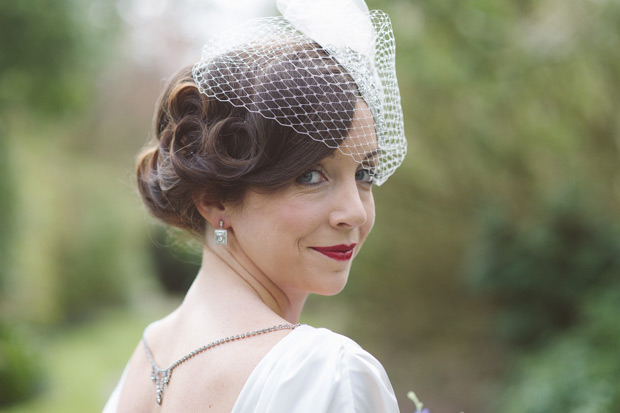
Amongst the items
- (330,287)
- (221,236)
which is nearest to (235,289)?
(221,236)

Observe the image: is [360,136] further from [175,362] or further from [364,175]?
[175,362]

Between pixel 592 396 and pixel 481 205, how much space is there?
151 inches

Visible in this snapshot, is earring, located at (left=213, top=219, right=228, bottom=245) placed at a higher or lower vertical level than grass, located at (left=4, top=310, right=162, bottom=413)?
higher

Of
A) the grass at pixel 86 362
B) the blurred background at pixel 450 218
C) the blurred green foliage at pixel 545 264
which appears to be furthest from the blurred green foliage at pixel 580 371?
the grass at pixel 86 362

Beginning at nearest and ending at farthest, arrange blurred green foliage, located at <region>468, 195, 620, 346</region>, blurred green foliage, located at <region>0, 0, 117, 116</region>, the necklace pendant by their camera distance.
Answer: the necklace pendant < blurred green foliage, located at <region>0, 0, 117, 116</region> < blurred green foliage, located at <region>468, 195, 620, 346</region>

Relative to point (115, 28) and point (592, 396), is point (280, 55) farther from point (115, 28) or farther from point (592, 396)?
point (115, 28)

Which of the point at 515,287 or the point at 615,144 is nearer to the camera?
the point at 615,144

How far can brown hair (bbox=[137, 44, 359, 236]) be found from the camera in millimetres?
1572

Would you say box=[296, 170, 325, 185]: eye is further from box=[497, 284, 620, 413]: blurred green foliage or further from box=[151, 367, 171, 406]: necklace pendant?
box=[497, 284, 620, 413]: blurred green foliage

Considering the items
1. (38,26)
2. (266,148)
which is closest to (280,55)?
(266,148)

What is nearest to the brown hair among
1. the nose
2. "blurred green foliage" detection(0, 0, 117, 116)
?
the nose

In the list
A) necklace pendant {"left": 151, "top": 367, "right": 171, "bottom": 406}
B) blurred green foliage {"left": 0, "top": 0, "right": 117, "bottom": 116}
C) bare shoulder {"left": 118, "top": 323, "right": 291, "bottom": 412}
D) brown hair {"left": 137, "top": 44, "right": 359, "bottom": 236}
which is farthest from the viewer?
blurred green foliage {"left": 0, "top": 0, "right": 117, "bottom": 116}

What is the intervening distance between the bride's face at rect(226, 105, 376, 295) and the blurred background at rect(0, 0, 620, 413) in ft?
2.48

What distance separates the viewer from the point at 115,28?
23.2 ft
